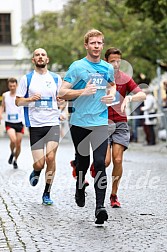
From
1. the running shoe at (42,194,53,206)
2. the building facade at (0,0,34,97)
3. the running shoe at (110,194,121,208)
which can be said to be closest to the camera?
the running shoe at (110,194,121,208)

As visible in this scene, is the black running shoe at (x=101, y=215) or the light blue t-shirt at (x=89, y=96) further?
the light blue t-shirt at (x=89, y=96)

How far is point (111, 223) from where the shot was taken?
302 inches

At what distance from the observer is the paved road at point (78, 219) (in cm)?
652

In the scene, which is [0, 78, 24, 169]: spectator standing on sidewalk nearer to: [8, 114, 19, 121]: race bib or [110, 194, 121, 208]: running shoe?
[8, 114, 19, 121]: race bib

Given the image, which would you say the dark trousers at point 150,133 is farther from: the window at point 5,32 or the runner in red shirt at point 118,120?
the window at point 5,32

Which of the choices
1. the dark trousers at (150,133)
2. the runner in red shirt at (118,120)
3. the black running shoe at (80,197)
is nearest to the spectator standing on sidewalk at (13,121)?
the runner in red shirt at (118,120)

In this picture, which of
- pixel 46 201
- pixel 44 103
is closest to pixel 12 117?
pixel 44 103

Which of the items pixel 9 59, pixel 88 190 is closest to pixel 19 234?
pixel 88 190

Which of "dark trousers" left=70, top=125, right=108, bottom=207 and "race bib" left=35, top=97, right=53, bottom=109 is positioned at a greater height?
"race bib" left=35, top=97, right=53, bottom=109

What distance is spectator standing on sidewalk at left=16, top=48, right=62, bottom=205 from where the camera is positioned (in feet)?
30.9

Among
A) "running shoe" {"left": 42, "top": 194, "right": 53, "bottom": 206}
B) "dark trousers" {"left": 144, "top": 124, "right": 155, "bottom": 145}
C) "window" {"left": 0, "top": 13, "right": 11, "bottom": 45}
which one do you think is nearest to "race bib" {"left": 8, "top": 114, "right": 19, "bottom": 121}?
"running shoe" {"left": 42, "top": 194, "right": 53, "bottom": 206}

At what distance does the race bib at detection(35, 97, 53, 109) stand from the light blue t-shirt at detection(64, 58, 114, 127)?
1750mm

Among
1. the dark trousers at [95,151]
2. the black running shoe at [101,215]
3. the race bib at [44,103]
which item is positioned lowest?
the black running shoe at [101,215]

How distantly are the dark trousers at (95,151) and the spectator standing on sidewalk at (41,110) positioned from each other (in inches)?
53.6
